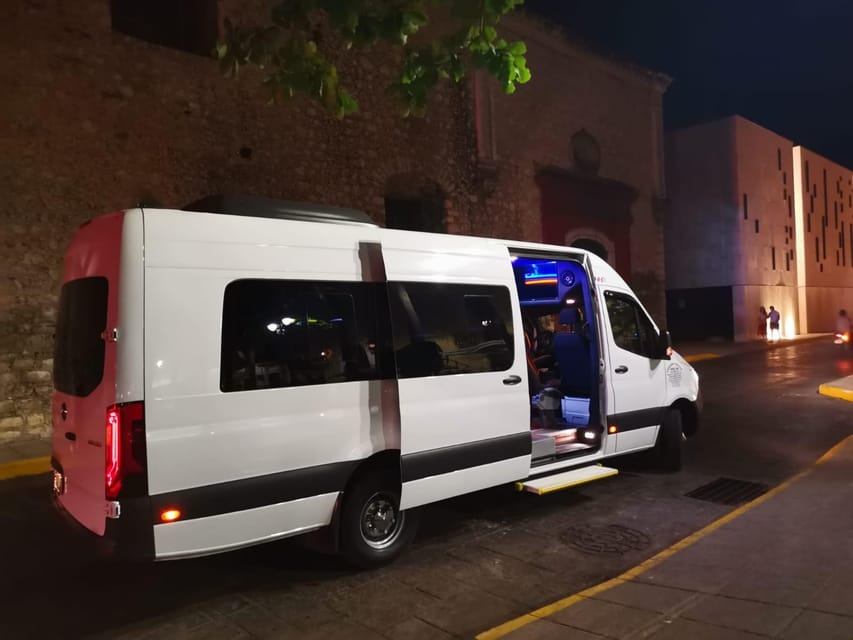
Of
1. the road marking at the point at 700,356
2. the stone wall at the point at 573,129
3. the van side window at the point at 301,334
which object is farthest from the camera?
the road marking at the point at 700,356

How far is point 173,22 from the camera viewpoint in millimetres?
13133

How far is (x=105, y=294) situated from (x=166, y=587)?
84.4 inches

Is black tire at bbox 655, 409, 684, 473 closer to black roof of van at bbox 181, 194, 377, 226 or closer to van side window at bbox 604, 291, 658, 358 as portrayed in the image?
van side window at bbox 604, 291, 658, 358

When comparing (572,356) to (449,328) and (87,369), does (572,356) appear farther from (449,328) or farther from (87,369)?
(87,369)

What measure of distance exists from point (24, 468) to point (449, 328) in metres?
6.77

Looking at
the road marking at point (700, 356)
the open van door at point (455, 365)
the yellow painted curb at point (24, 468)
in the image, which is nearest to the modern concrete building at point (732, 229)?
the road marking at point (700, 356)

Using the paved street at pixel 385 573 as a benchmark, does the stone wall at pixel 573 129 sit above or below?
above

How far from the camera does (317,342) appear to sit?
4.41 meters

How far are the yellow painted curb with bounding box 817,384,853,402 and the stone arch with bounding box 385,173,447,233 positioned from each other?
9.46 meters

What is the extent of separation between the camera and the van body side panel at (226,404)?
3.70 meters

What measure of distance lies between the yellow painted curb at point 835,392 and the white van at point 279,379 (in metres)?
8.94

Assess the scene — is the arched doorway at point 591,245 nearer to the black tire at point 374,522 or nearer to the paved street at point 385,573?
the paved street at point 385,573

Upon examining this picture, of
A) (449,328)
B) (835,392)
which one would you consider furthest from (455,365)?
(835,392)

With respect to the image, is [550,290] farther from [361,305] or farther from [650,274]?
[650,274]
